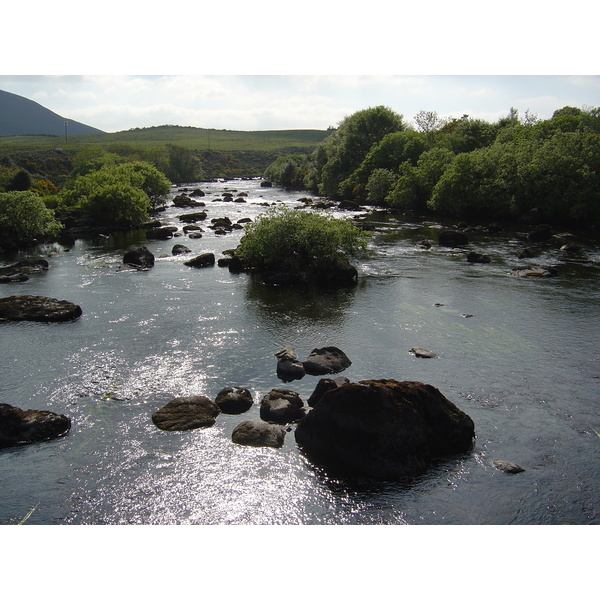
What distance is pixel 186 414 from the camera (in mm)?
18703

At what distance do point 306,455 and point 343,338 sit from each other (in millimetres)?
11100

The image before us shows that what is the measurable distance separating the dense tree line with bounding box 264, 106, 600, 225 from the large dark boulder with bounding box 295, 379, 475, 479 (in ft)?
169

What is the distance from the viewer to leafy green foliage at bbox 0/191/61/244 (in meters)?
53.7

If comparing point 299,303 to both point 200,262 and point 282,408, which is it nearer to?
point 200,262

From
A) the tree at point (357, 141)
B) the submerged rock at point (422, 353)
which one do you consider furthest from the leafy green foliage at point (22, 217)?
the tree at point (357, 141)

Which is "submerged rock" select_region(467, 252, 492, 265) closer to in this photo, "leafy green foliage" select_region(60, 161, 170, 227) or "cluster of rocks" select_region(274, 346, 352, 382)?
"cluster of rocks" select_region(274, 346, 352, 382)

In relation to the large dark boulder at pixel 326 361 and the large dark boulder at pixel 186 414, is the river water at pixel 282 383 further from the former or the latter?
the large dark boulder at pixel 326 361

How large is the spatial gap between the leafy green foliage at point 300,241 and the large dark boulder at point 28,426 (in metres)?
24.4

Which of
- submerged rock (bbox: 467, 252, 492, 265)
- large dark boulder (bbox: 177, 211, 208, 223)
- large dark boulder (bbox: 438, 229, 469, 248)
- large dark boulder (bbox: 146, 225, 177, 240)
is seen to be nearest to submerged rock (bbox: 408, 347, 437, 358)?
submerged rock (bbox: 467, 252, 492, 265)

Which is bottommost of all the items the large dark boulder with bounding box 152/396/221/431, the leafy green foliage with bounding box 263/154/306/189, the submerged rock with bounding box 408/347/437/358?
the leafy green foliage with bounding box 263/154/306/189

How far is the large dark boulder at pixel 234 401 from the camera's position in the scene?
63.4 ft

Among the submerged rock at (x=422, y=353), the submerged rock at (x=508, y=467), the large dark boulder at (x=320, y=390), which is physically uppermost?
the large dark boulder at (x=320, y=390)

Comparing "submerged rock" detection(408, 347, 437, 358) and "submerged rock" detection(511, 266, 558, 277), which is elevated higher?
"submerged rock" detection(408, 347, 437, 358)

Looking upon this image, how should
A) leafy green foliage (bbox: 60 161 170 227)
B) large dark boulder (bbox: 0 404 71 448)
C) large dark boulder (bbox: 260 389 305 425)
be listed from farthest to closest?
leafy green foliage (bbox: 60 161 170 227), large dark boulder (bbox: 260 389 305 425), large dark boulder (bbox: 0 404 71 448)
